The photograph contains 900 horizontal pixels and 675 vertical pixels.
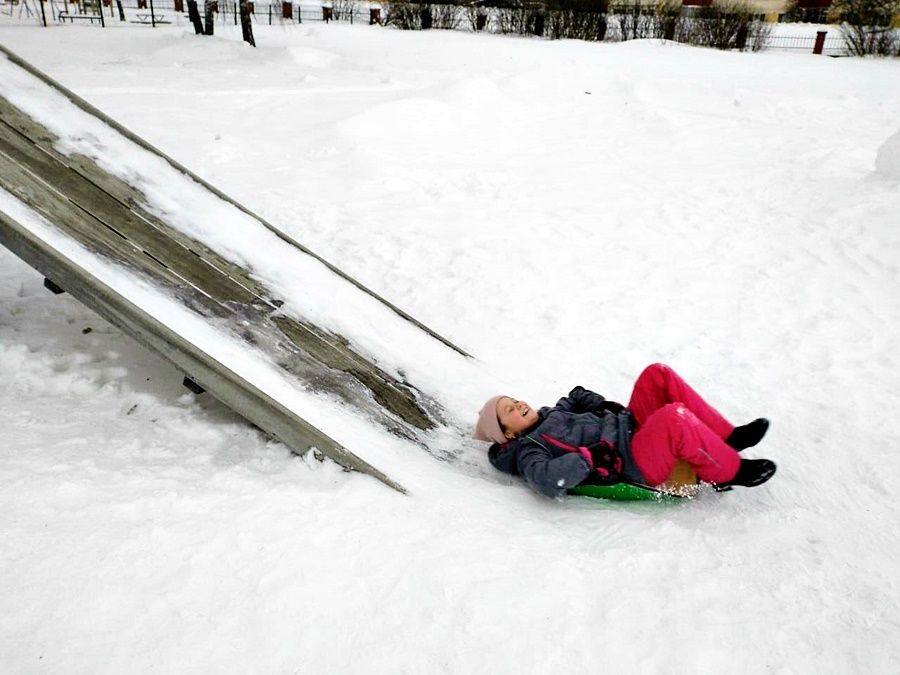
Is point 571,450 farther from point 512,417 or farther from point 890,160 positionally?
point 890,160

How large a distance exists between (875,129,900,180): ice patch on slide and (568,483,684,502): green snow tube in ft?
15.8

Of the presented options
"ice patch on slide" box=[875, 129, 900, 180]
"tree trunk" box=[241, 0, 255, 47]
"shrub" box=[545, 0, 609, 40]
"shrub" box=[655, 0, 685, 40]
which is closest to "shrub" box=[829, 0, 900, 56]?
"shrub" box=[655, 0, 685, 40]

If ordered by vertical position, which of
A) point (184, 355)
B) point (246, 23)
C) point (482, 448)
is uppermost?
point (246, 23)

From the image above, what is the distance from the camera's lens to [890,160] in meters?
5.96

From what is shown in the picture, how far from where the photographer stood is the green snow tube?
281cm

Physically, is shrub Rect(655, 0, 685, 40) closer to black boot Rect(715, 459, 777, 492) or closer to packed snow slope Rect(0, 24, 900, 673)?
A: packed snow slope Rect(0, 24, 900, 673)

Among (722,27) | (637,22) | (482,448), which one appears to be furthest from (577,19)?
(482,448)

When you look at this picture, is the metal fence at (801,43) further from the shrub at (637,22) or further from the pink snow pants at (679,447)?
the pink snow pants at (679,447)

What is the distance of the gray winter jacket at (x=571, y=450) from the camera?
272 cm

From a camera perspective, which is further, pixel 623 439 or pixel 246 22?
pixel 246 22

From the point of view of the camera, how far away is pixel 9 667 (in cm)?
176

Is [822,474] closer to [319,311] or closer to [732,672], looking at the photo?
[732,672]

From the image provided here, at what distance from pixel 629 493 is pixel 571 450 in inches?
11.8

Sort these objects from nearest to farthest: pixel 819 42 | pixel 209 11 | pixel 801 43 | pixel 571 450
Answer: pixel 571 450 < pixel 209 11 < pixel 819 42 < pixel 801 43
